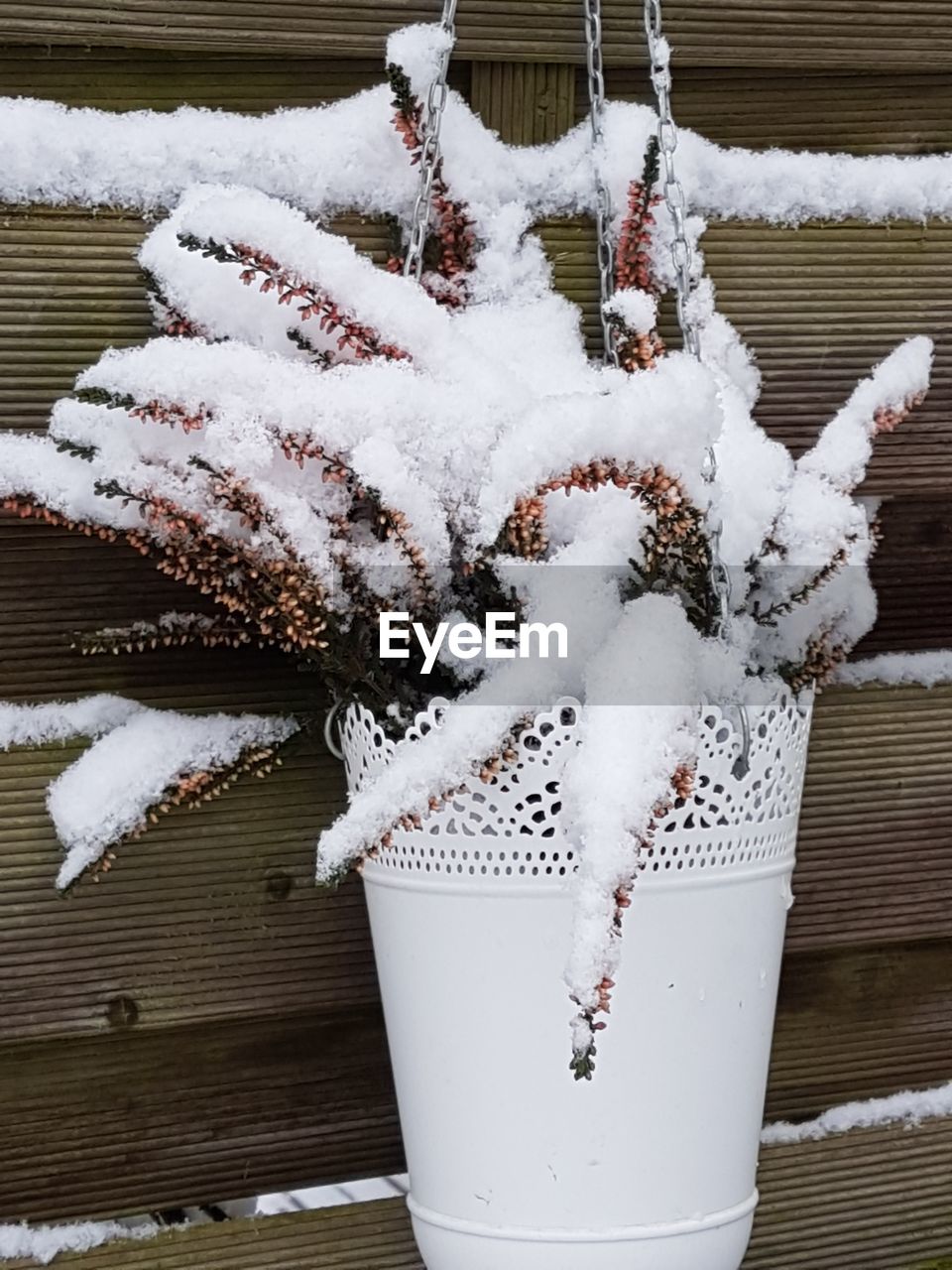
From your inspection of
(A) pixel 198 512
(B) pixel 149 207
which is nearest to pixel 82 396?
(A) pixel 198 512

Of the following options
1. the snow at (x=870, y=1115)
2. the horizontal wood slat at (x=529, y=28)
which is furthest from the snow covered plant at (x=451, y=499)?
the snow at (x=870, y=1115)

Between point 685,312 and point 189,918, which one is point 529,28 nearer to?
point 685,312

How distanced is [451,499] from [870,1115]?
0.66m

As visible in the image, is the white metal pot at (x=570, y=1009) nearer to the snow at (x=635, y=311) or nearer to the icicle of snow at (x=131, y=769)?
the icicle of snow at (x=131, y=769)

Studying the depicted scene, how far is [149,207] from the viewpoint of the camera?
0.99 metres

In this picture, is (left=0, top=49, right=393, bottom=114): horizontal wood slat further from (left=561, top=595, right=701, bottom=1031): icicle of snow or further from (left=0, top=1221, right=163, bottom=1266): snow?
(left=0, top=1221, right=163, bottom=1266): snow

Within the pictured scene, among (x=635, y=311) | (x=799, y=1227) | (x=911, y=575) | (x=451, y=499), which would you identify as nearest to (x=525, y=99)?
(x=635, y=311)

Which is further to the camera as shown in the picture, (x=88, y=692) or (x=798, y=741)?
(x=88, y=692)

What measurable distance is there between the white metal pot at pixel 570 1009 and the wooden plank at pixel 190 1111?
199mm

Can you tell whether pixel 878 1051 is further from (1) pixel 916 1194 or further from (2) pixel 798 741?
(2) pixel 798 741

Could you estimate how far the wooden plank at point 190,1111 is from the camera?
3.37 ft

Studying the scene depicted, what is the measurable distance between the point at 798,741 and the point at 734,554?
12cm

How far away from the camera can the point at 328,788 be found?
107 centimetres

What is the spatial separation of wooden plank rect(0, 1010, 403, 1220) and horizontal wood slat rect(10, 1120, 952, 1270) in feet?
0.14
